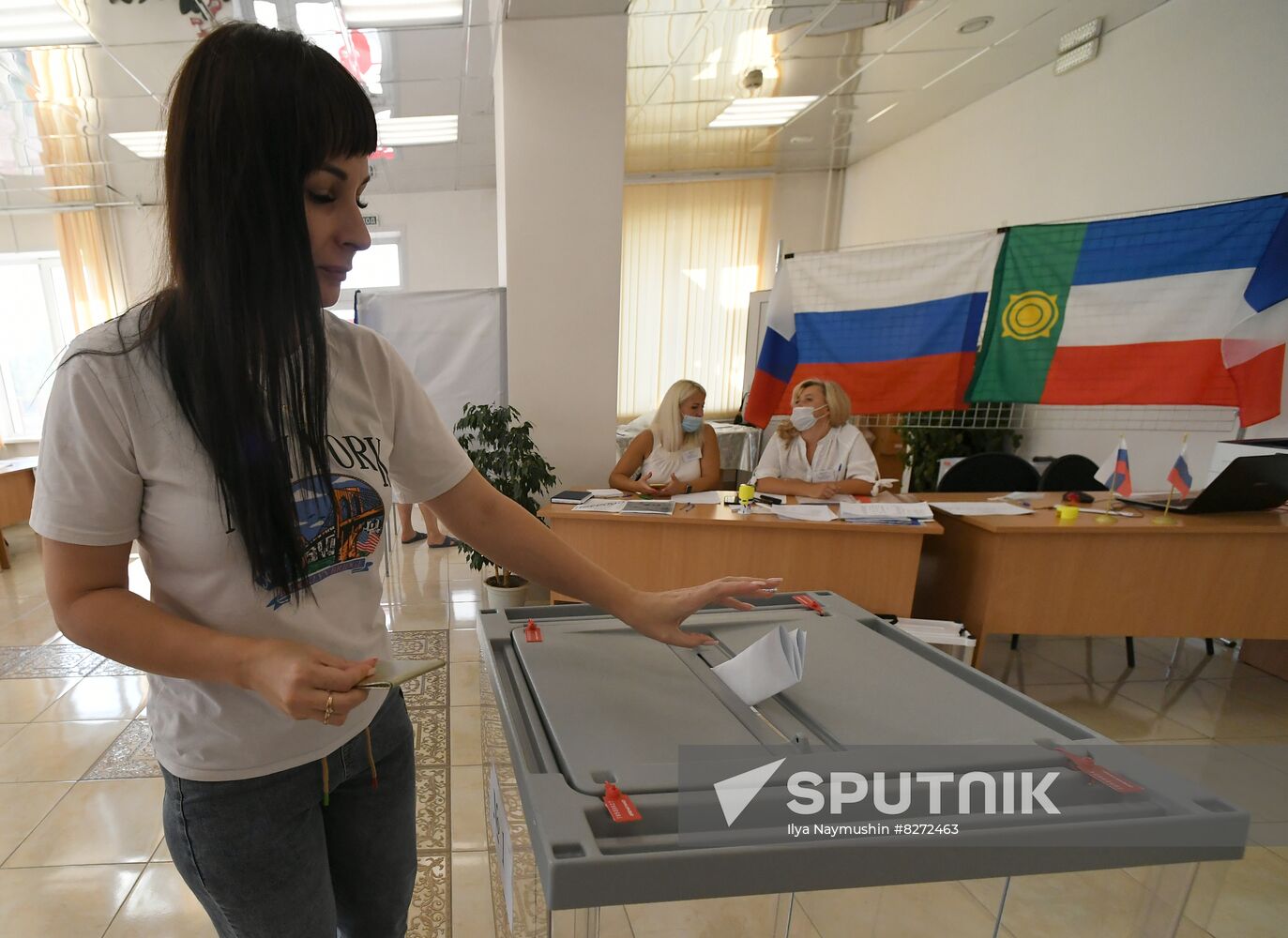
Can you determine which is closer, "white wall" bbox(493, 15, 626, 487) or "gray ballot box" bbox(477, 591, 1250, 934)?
"gray ballot box" bbox(477, 591, 1250, 934)

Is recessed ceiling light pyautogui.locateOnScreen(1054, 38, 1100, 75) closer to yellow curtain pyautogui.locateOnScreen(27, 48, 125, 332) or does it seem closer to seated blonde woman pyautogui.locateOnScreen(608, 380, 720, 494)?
seated blonde woman pyautogui.locateOnScreen(608, 380, 720, 494)

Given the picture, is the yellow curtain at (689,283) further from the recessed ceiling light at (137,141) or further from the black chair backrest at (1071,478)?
the recessed ceiling light at (137,141)

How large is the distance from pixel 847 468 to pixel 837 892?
269cm

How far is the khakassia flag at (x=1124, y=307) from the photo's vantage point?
2.52m

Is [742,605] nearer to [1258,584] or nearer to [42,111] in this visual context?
[1258,584]

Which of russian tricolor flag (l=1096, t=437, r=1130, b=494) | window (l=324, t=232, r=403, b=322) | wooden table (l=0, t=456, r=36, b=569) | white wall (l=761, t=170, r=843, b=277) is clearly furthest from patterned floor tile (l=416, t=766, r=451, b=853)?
window (l=324, t=232, r=403, b=322)

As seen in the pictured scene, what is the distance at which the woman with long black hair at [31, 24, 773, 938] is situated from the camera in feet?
1.76

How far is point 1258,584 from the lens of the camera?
234 centimetres

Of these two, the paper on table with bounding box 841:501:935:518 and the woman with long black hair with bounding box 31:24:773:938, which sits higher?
the woman with long black hair with bounding box 31:24:773:938

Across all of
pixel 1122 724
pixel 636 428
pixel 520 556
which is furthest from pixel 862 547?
pixel 636 428

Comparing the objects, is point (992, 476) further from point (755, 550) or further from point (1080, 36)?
point (1080, 36)

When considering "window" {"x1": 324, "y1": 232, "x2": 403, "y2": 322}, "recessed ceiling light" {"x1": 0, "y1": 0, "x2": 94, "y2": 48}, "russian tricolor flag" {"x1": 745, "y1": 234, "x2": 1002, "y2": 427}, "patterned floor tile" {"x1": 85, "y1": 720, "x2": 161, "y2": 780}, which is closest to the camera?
"patterned floor tile" {"x1": 85, "y1": 720, "x2": 161, "y2": 780}

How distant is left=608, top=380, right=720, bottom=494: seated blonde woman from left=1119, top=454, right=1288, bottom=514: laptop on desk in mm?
2076

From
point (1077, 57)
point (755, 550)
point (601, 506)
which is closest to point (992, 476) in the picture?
point (755, 550)
